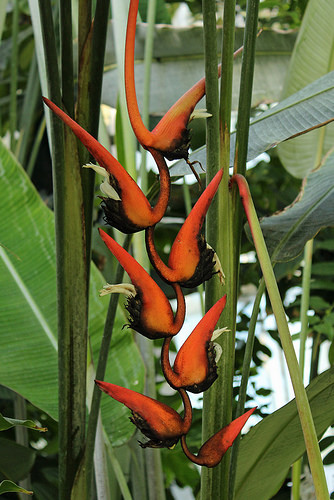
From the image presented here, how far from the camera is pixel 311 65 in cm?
69

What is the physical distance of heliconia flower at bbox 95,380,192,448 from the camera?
25 cm

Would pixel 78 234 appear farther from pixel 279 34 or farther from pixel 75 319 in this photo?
pixel 279 34

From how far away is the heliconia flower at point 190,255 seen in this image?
0.80 ft

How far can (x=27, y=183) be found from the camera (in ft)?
1.74

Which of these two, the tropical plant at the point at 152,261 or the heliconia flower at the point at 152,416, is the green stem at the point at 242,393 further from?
the heliconia flower at the point at 152,416

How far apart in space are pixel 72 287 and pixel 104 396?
0.22 metres

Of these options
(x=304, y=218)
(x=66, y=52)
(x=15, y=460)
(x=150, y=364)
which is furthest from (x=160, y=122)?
(x=15, y=460)

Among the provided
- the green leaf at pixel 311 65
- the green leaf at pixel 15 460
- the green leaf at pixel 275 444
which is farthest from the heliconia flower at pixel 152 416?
the green leaf at pixel 311 65

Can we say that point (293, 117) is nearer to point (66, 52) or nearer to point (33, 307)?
point (66, 52)

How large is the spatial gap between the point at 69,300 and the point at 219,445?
0.49 ft

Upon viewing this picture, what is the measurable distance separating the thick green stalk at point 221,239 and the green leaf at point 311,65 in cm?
41

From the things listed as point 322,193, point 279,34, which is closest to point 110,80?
point 279,34

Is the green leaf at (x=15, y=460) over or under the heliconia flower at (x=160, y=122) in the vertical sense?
under

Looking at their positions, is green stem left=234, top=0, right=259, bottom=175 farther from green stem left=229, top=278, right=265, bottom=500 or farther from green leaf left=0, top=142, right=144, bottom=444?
green leaf left=0, top=142, right=144, bottom=444
